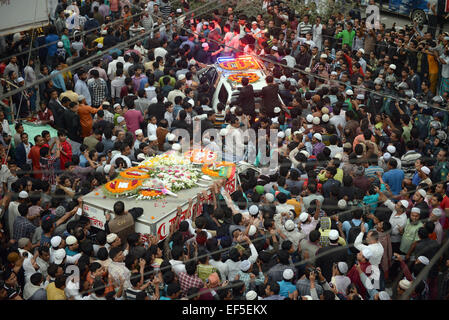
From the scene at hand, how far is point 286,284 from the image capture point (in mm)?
6320

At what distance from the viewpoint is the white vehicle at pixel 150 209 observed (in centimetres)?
743

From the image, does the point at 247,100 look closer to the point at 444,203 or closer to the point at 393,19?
the point at 444,203

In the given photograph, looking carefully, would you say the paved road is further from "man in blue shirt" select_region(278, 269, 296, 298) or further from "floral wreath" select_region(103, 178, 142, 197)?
"man in blue shirt" select_region(278, 269, 296, 298)

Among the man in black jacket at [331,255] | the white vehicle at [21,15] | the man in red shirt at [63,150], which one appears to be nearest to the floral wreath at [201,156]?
the man in red shirt at [63,150]

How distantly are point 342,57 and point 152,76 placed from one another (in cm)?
432

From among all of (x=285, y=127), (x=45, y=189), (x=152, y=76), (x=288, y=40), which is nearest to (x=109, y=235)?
(x=45, y=189)

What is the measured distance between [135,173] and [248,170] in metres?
1.76

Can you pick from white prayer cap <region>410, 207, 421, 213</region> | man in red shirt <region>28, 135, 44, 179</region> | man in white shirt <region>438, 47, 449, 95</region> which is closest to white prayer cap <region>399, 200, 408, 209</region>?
white prayer cap <region>410, 207, 421, 213</region>

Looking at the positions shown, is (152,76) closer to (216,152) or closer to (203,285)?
(216,152)

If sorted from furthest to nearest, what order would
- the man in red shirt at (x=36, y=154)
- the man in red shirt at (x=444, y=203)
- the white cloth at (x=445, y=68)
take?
1. the white cloth at (x=445, y=68)
2. the man in red shirt at (x=36, y=154)
3. the man in red shirt at (x=444, y=203)

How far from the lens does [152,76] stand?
1177 cm

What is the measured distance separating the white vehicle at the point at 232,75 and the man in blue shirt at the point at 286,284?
5484 mm

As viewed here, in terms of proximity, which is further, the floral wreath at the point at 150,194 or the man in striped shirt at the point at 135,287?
the floral wreath at the point at 150,194

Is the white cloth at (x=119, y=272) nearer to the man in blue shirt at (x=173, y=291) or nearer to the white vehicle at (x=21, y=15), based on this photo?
the man in blue shirt at (x=173, y=291)
